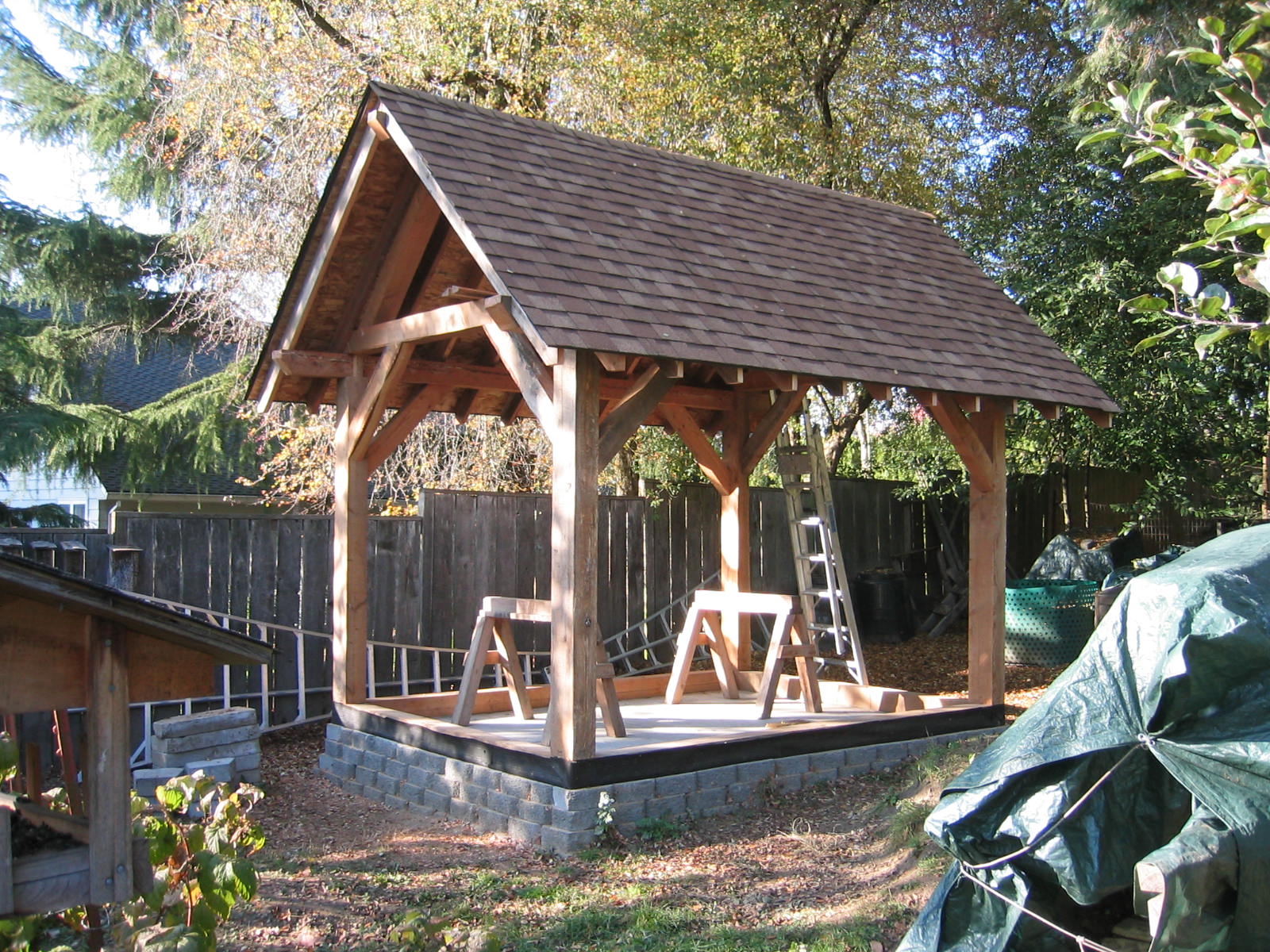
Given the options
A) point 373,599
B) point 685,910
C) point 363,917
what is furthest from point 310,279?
point 685,910

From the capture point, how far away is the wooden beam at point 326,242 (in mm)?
7109

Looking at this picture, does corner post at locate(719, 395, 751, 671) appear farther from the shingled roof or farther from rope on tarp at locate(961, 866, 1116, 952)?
rope on tarp at locate(961, 866, 1116, 952)

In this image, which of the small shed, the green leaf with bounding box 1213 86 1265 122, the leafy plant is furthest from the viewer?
the green leaf with bounding box 1213 86 1265 122

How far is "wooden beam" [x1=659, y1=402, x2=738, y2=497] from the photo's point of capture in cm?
925

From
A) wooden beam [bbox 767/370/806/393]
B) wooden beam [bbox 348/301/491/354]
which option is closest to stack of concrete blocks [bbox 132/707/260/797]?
wooden beam [bbox 348/301/491/354]

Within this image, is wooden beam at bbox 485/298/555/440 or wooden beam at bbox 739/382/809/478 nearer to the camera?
wooden beam at bbox 485/298/555/440

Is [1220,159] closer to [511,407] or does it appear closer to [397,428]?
[397,428]

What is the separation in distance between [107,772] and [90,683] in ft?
0.79

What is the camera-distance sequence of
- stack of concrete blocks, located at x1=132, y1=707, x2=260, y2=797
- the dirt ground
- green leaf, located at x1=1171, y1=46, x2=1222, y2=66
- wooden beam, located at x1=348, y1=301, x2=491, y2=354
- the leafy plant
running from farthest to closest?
stack of concrete blocks, located at x1=132, y1=707, x2=260, y2=797
wooden beam, located at x1=348, y1=301, x2=491, y2=354
the dirt ground
green leaf, located at x1=1171, y1=46, x2=1222, y2=66
the leafy plant

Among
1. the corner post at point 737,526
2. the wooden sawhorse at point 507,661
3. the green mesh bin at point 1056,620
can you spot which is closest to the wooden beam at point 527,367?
the wooden sawhorse at point 507,661

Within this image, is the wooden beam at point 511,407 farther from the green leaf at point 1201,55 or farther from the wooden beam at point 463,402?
the green leaf at point 1201,55

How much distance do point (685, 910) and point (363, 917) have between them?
4.66ft

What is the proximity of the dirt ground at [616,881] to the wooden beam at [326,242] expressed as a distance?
122 inches

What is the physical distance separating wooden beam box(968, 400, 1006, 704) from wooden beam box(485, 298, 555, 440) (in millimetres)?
3446
